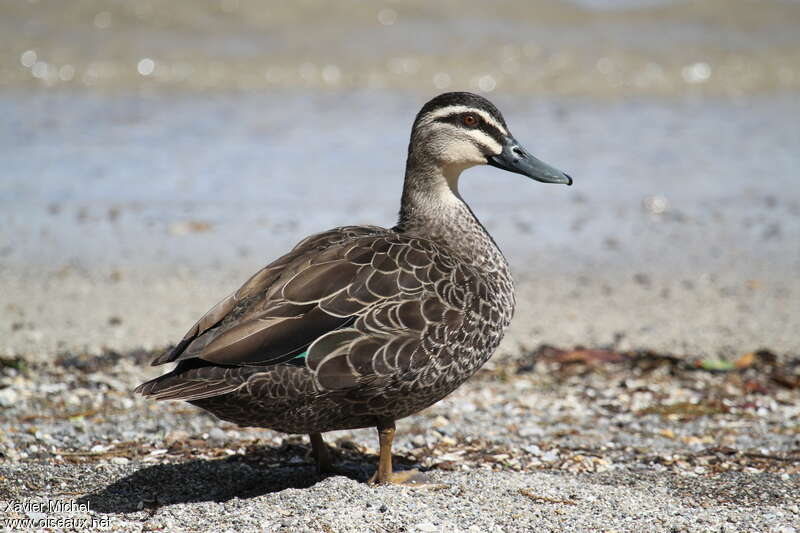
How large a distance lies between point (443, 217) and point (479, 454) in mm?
1247

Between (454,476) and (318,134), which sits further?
(318,134)

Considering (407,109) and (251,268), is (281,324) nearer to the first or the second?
(251,268)

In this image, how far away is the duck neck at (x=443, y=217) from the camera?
503 cm

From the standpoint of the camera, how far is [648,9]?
19.6m

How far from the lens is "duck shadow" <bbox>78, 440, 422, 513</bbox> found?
4.45 m

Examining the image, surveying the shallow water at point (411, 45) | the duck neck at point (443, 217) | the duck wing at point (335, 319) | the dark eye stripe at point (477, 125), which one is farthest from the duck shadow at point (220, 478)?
the shallow water at point (411, 45)

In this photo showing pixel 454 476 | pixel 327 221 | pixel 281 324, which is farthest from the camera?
pixel 327 221

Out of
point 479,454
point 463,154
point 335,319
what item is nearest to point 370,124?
point 463,154

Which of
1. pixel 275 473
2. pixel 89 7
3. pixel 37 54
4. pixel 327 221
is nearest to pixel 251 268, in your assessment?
pixel 327 221

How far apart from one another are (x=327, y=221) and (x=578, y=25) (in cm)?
1083

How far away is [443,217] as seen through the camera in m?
5.11

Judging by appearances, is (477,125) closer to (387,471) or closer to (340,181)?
(387,471)

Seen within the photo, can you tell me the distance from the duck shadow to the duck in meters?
0.21

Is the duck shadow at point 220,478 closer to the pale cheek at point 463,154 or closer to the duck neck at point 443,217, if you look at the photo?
the duck neck at point 443,217
